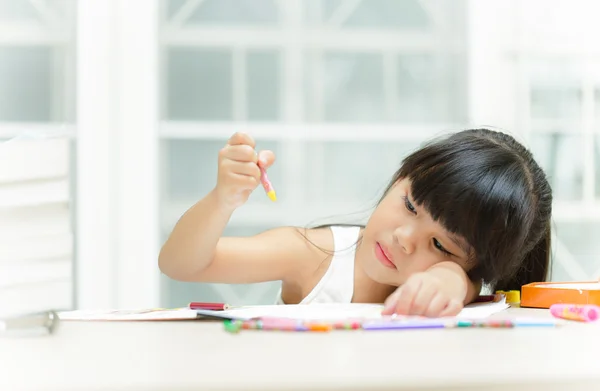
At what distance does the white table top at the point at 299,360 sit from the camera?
0.33 meters

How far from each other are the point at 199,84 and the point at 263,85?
16 cm

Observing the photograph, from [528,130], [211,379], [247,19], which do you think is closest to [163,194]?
[247,19]

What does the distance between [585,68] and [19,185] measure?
1.75 m

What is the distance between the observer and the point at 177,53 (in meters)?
1.82

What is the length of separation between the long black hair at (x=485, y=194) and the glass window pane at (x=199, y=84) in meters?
0.92

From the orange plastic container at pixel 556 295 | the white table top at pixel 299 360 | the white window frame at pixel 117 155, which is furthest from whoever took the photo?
the white window frame at pixel 117 155

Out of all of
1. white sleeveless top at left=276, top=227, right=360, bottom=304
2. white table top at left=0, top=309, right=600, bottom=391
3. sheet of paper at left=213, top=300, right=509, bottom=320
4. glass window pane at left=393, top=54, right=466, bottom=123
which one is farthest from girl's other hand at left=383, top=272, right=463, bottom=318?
glass window pane at left=393, top=54, right=466, bottom=123

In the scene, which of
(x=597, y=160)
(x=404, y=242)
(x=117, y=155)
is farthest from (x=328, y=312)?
(x=597, y=160)

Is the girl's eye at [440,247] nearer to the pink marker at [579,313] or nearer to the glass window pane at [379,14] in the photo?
the pink marker at [579,313]

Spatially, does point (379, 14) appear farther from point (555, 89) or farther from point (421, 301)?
point (421, 301)

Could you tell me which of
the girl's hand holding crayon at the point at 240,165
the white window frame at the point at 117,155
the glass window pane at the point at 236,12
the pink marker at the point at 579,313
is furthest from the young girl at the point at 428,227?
the glass window pane at the point at 236,12

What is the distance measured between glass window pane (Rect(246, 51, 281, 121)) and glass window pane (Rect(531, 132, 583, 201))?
2.30 ft

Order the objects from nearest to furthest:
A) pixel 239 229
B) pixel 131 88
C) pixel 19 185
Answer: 1. pixel 19 185
2. pixel 131 88
3. pixel 239 229

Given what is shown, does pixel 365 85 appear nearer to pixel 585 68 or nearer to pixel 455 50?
pixel 455 50
